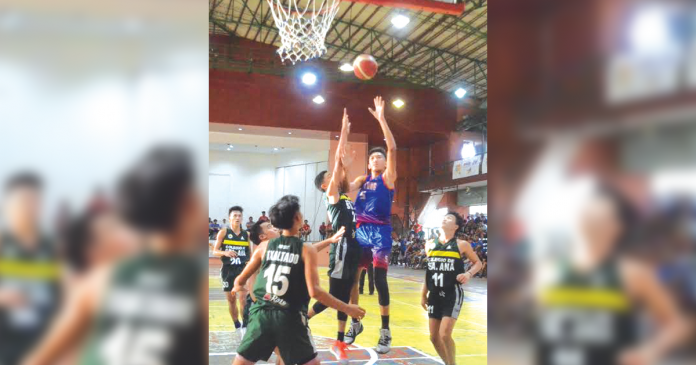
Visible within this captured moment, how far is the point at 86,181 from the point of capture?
0.84 meters

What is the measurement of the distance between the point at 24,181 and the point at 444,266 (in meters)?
4.17

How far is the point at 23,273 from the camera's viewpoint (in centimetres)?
80

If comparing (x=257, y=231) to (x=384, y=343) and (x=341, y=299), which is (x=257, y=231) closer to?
(x=341, y=299)

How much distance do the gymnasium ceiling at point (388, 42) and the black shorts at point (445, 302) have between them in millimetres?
12909

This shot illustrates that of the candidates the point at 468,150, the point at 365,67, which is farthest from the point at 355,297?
the point at 468,150

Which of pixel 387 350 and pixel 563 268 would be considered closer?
pixel 563 268

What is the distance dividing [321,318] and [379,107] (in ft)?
14.7

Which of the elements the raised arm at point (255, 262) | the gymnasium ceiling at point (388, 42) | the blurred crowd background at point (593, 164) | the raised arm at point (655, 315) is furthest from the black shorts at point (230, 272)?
the gymnasium ceiling at point (388, 42)

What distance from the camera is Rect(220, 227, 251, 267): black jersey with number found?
22.4 ft

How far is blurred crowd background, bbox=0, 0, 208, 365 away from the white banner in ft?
67.4

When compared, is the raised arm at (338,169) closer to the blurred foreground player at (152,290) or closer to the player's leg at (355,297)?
the player's leg at (355,297)

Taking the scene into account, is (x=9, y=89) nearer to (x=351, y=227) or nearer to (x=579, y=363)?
(x=579, y=363)

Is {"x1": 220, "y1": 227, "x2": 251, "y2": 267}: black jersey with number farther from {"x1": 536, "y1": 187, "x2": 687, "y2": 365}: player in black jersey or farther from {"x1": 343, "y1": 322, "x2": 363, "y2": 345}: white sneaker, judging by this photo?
{"x1": 536, "y1": 187, "x2": 687, "y2": 365}: player in black jersey

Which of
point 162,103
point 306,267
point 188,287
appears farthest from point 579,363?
point 306,267
